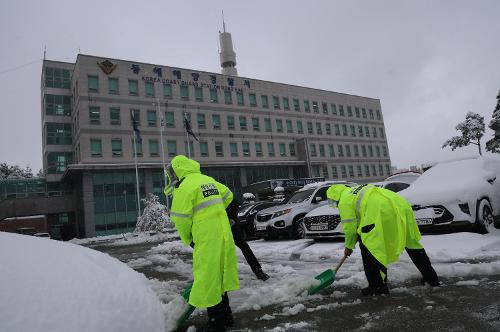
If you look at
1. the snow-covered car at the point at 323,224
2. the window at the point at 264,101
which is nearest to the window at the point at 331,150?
the window at the point at 264,101

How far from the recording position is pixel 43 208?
34.6 m

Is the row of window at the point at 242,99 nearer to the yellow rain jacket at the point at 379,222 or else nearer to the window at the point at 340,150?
the window at the point at 340,150

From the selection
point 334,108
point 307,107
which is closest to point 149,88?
point 307,107

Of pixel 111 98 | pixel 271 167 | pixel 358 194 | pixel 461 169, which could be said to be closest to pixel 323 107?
pixel 271 167

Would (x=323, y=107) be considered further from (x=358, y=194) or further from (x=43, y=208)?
(x=358, y=194)

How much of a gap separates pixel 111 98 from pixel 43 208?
465 inches

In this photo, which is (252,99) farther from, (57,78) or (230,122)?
(57,78)

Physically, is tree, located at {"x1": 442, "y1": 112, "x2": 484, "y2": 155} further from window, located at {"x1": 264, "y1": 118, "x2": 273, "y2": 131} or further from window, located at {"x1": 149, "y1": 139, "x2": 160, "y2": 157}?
window, located at {"x1": 149, "y1": 139, "x2": 160, "y2": 157}

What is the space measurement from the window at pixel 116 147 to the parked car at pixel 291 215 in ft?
81.8

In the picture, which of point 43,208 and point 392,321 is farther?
point 43,208

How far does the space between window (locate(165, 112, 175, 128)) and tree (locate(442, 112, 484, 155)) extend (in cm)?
2824

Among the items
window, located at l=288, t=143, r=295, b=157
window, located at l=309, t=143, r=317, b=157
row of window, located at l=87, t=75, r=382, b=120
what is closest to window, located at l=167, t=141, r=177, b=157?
row of window, located at l=87, t=75, r=382, b=120

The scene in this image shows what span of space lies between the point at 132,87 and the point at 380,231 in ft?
118

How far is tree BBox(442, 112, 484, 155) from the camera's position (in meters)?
→ 38.5
